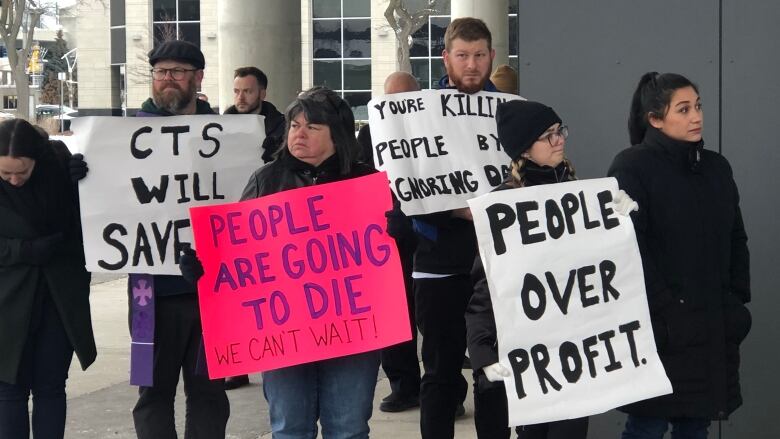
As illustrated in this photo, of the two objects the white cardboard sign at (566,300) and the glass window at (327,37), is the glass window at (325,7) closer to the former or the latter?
the glass window at (327,37)

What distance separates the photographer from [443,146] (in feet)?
20.8

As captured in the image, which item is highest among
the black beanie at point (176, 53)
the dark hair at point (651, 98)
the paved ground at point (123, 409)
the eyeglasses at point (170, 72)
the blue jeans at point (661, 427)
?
the black beanie at point (176, 53)

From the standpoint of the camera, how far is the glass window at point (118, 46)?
6362 centimetres

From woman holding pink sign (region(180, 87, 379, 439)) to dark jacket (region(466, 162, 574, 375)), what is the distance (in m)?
0.49

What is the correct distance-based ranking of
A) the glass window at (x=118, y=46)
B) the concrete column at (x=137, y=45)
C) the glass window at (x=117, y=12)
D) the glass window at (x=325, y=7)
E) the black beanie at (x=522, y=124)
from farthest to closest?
the glass window at (x=118, y=46), the glass window at (x=117, y=12), the concrete column at (x=137, y=45), the glass window at (x=325, y=7), the black beanie at (x=522, y=124)

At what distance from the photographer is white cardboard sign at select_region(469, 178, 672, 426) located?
4.60 m

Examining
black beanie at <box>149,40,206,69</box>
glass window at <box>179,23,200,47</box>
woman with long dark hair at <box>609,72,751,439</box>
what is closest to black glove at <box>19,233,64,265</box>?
black beanie at <box>149,40,206,69</box>

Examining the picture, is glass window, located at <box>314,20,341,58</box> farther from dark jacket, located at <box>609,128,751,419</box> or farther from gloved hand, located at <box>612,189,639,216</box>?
gloved hand, located at <box>612,189,639,216</box>

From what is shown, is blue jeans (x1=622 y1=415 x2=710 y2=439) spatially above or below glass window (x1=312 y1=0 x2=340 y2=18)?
below

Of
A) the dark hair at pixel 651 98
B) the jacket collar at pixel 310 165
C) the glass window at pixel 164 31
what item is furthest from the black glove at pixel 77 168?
→ the glass window at pixel 164 31

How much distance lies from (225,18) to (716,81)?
359 inches

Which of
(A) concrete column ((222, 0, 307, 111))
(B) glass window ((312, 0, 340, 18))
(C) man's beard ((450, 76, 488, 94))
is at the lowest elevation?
(C) man's beard ((450, 76, 488, 94))

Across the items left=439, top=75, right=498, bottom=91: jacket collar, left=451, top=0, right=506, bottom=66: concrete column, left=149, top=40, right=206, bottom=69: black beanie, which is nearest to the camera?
left=149, top=40, right=206, bottom=69: black beanie

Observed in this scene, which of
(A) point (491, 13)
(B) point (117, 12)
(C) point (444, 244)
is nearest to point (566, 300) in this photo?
(C) point (444, 244)
